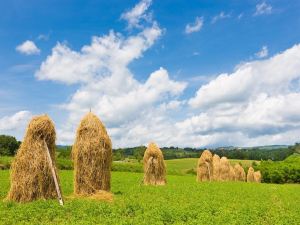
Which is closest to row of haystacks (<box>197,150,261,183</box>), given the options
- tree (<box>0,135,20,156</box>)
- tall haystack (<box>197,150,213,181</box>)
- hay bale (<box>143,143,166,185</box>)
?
tall haystack (<box>197,150,213,181</box>)

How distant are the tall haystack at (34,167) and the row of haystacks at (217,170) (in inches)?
1239

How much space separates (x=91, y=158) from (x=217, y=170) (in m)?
40.1

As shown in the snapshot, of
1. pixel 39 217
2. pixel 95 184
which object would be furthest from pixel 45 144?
pixel 39 217

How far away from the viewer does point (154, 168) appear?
116 ft

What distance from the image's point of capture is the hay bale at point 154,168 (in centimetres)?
3519

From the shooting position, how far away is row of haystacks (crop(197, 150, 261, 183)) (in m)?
48.8

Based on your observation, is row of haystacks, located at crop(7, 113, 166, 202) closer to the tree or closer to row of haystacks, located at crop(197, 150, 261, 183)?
row of haystacks, located at crop(197, 150, 261, 183)

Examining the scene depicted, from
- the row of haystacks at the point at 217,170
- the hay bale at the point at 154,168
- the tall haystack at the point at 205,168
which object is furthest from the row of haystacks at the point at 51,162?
the row of haystacks at the point at 217,170

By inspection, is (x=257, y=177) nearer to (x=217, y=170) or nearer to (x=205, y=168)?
(x=217, y=170)

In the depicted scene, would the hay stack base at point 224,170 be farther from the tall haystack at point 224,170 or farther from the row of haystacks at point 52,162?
the row of haystacks at point 52,162

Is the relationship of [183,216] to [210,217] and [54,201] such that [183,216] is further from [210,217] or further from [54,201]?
[54,201]

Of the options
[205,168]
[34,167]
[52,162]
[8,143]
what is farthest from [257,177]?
[34,167]

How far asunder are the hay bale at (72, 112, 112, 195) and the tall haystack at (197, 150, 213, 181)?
27.5 meters

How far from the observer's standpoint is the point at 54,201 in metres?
17.9
